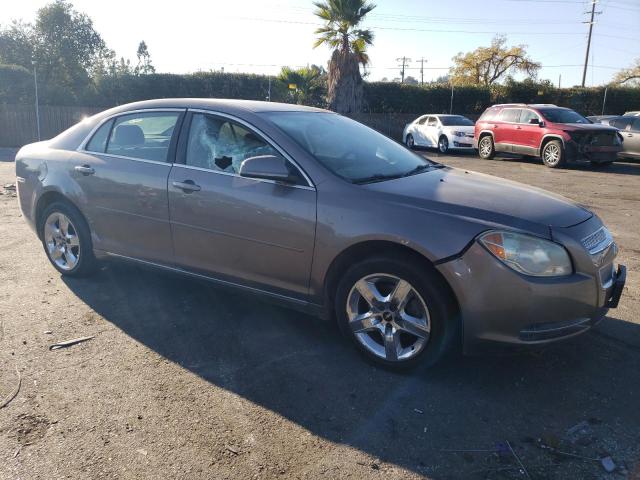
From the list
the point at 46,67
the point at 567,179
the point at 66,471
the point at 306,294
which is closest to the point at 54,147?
the point at 306,294

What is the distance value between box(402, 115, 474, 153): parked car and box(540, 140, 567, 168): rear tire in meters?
4.14

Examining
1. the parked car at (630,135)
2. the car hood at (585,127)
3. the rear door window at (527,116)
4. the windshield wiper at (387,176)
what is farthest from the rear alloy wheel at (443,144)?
the windshield wiper at (387,176)

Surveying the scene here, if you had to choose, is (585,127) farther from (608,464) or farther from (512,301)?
(608,464)

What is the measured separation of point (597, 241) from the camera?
341 centimetres

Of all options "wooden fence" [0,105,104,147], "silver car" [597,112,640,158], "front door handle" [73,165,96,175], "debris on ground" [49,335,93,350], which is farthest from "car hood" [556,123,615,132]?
"wooden fence" [0,105,104,147]

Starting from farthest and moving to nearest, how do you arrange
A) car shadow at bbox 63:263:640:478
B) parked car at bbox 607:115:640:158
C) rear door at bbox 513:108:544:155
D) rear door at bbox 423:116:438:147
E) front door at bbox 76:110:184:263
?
rear door at bbox 423:116:438:147 → parked car at bbox 607:115:640:158 → rear door at bbox 513:108:544:155 → front door at bbox 76:110:184:263 → car shadow at bbox 63:263:640:478

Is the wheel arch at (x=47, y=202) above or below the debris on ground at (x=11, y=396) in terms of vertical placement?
above

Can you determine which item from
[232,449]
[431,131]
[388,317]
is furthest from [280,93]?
[232,449]

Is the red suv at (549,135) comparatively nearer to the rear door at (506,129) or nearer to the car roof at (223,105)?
the rear door at (506,129)

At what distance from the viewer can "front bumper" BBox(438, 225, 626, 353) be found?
3.05 m

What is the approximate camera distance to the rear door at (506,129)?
16953 mm

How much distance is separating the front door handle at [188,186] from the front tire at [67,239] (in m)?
1.29

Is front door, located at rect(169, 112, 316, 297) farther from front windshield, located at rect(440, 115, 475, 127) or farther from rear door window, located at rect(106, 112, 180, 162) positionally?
front windshield, located at rect(440, 115, 475, 127)

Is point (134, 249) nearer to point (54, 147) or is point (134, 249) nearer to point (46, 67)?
point (54, 147)
